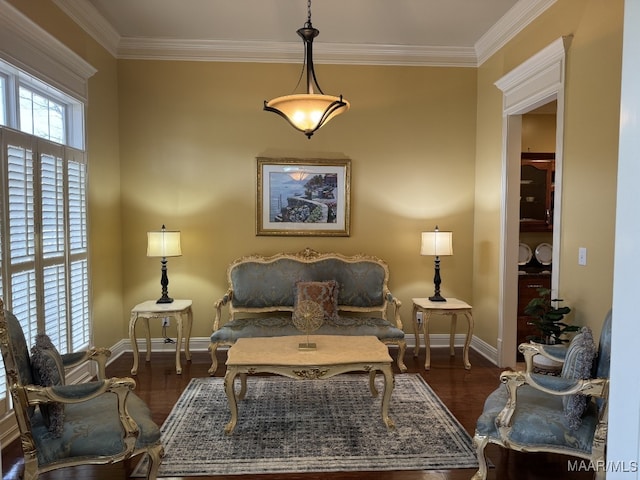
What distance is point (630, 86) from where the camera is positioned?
120 cm

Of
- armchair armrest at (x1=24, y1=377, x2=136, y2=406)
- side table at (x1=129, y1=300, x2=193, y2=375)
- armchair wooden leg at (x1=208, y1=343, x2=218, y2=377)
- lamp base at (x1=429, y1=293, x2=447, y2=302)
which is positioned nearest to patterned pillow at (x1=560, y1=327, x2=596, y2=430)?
armchair armrest at (x1=24, y1=377, x2=136, y2=406)

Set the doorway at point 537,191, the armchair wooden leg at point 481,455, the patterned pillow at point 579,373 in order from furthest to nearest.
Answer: the doorway at point 537,191 < the armchair wooden leg at point 481,455 < the patterned pillow at point 579,373

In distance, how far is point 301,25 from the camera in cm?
436

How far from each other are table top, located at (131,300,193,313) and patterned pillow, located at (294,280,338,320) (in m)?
1.17

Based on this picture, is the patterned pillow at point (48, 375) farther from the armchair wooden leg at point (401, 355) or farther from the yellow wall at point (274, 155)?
the armchair wooden leg at point (401, 355)

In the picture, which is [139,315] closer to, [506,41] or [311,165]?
[311,165]

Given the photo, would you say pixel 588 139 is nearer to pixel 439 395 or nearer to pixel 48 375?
pixel 439 395

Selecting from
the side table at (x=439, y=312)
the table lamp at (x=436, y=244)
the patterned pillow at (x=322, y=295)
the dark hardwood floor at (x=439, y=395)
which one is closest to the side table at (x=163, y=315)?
the dark hardwood floor at (x=439, y=395)

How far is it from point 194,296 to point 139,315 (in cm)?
80

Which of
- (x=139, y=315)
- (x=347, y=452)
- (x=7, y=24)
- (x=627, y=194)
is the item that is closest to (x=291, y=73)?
(x=7, y=24)

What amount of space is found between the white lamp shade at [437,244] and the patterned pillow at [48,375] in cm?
354

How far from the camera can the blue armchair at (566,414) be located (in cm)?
214

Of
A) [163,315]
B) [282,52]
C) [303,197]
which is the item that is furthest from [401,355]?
[282,52]

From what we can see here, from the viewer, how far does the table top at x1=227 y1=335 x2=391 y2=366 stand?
9.79 feet
